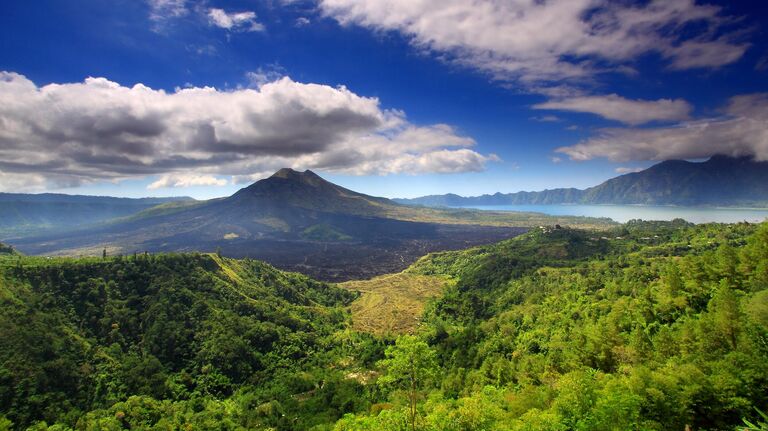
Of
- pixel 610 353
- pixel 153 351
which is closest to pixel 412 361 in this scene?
pixel 610 353

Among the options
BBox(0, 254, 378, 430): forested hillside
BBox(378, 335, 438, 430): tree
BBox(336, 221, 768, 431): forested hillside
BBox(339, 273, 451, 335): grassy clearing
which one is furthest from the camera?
BBox(339, 273, 451, 335): grassy clearing

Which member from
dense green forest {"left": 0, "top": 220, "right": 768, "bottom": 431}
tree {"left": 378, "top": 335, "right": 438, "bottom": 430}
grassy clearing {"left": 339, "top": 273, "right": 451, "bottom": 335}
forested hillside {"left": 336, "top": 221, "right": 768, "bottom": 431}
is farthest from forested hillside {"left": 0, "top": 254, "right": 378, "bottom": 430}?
tree {"left": 378, "top": 335, "right": 438, "bottom": 430}

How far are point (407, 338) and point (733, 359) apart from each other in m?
32.3

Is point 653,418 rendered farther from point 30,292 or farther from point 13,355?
point 30,292

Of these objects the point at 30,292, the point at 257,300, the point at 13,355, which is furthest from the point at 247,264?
the point at 13,355

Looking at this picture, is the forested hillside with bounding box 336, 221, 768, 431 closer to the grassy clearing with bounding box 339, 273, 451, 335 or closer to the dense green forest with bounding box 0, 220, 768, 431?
the dense green forest with bounding box 0, 220, 768, 431

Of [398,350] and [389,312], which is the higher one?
[398,350]

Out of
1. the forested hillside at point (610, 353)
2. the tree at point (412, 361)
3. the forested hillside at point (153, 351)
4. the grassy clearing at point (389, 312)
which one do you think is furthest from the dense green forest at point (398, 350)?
the grassy clearing at point (389, 312)

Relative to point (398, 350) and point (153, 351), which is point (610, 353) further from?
point (153, 351)

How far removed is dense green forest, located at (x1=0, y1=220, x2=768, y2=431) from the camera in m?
38.0

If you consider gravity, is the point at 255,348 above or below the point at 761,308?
below

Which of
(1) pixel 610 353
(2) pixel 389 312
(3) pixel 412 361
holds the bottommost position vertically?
(2) pixel 389 312

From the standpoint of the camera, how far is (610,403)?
31.7 meters

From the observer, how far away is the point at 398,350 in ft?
129
